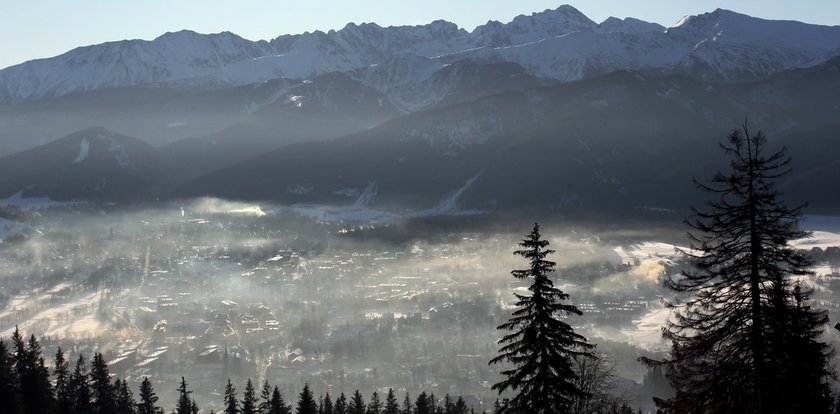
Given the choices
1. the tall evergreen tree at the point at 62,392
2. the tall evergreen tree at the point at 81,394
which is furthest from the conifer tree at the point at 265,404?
the tall evergreen tree at the point at 62,392

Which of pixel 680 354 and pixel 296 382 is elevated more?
pixel 680 354

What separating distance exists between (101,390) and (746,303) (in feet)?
223

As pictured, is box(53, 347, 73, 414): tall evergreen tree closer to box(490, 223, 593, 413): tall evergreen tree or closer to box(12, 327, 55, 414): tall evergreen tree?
box(12, 327, 55, 414): tall evergreen tree

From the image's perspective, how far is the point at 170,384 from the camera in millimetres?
186750

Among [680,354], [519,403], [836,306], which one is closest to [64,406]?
[519,403]

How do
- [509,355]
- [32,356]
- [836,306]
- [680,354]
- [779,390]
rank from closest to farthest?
[779,390] < [680,354] < [509,355] < [32,356] < [836,306]

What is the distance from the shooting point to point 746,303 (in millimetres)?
25750

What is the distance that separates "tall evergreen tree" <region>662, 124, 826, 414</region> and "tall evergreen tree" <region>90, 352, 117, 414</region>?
6374 centimetres

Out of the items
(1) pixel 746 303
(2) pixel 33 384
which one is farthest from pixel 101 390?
(1) pixel 746 303

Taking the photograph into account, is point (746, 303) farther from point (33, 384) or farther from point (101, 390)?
point (101, 390)

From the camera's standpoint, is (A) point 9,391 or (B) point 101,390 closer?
(A) point 9,391

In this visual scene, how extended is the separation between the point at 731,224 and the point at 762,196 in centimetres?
133

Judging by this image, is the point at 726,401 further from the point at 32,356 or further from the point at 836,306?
the point at 836,306

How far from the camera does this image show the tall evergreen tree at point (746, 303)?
81.0ft
